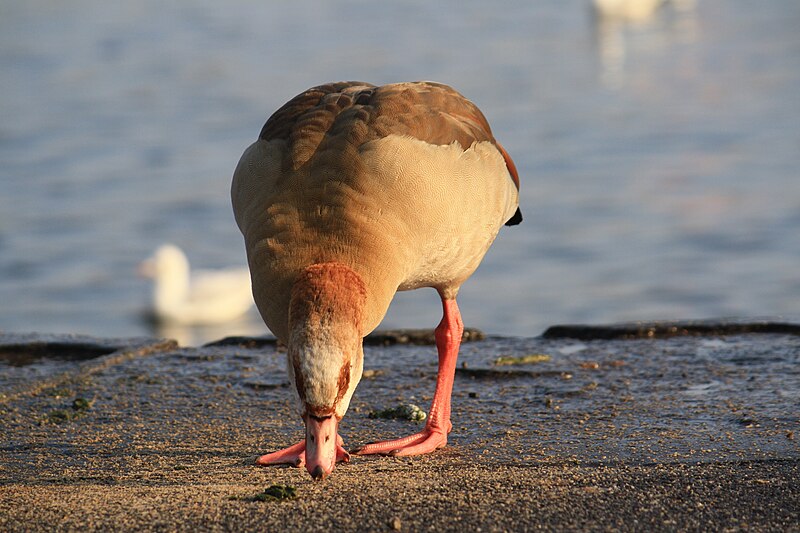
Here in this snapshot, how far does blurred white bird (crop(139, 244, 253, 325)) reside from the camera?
13.8m

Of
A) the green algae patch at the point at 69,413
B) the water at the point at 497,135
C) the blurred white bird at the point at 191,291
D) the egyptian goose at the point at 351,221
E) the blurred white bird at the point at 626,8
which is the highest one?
the blurred white bird at the point at 626,8

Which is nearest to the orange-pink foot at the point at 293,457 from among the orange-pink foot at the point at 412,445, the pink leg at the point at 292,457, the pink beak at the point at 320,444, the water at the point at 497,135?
the pink leg at the point at 292,457

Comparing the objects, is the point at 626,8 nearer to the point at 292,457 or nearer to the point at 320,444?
the point at 292,457

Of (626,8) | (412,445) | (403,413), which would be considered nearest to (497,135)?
(403,413)

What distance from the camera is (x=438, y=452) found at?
532cm

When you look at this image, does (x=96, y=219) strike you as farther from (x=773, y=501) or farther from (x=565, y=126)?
(x=773, y=501)

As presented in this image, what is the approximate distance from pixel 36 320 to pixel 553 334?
8099 mm

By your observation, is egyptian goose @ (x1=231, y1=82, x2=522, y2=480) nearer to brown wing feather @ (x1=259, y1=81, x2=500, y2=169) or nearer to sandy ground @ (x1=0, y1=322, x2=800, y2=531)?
brown wing feather @ (x1=259, y1=81, x2=500, y2=169)

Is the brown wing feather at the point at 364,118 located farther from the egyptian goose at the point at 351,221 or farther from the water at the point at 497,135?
the water at the point at 497,135

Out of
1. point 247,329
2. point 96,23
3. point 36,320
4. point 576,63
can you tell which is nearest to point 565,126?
point 576,63

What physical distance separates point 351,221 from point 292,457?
108 cm

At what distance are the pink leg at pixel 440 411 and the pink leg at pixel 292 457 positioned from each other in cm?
22

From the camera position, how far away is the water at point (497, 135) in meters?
13.6

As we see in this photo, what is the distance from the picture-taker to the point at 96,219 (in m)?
16.1
